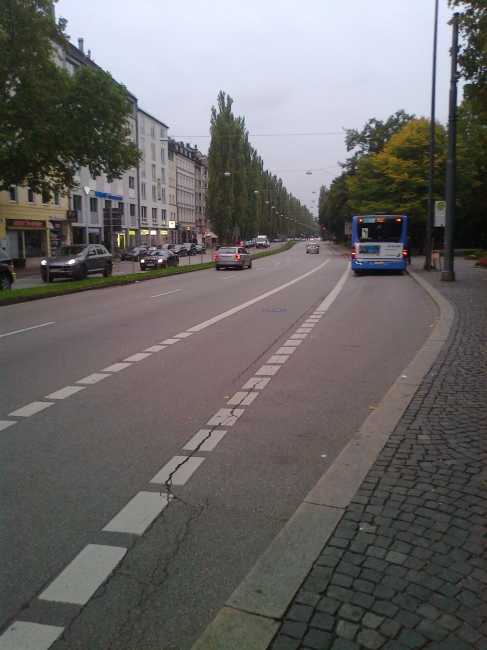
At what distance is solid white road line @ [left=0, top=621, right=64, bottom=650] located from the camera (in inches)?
116

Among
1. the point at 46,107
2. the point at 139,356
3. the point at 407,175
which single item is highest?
the point at 46,107

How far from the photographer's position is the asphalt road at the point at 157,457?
3.33 m

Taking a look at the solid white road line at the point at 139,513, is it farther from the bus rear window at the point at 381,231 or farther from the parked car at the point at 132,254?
the parked car at the point at 132,254

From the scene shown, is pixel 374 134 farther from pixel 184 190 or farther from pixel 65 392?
pixel 65 392

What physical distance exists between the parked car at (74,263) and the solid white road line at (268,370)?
20.1 metres

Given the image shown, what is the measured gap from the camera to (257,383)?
326 inches

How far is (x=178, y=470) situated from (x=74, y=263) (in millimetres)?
25137

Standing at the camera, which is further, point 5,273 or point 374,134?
point 374,134

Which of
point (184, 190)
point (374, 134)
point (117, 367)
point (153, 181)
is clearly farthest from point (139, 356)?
point (184, 190)

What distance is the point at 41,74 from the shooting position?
2973 centimetres

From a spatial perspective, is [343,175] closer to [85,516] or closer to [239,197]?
[239,197]

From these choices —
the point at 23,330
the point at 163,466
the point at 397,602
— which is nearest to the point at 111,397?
the point at 163,466

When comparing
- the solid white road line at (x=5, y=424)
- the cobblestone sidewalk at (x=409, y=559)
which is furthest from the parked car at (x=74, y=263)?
the cobblestone sidewalk at (x=409, y=559)

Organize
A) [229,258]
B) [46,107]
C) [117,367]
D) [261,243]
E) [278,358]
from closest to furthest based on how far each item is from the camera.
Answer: [117,367] < [278,358] < [46,107] < [229,258] < [261,243]
